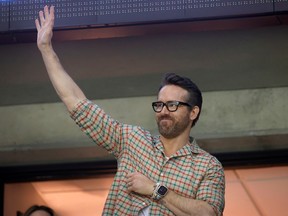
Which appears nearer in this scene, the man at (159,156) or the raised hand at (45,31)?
the man at (159,156)

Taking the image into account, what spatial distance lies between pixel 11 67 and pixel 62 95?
2.52m

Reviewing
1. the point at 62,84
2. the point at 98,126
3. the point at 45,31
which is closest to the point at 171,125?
the point at 98,126

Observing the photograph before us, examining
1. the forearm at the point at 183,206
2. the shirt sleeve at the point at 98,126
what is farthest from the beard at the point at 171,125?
the forearm at the point at 183,206

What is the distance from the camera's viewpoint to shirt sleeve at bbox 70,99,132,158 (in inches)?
142

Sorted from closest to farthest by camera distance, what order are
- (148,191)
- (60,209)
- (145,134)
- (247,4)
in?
(148,191) → (145,134) → (247,4) → (60,209)

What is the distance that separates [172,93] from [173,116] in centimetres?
11

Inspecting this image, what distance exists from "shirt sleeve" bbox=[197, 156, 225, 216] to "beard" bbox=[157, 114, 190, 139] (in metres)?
0.19

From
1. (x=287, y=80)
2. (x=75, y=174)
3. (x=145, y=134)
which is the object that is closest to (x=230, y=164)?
(x=287, y=80)

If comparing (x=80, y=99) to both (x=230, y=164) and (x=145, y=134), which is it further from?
(x=230, y=164)

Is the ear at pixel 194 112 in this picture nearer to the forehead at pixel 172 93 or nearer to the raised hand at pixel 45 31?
the forehead at pixel 172 93

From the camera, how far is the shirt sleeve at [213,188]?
3496mm

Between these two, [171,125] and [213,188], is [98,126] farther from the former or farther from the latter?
[213,188]

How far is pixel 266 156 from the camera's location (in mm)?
6375

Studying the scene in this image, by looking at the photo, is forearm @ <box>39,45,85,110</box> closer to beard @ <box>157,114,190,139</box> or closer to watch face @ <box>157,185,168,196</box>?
beard @ <box>157,114,190,139</box>
